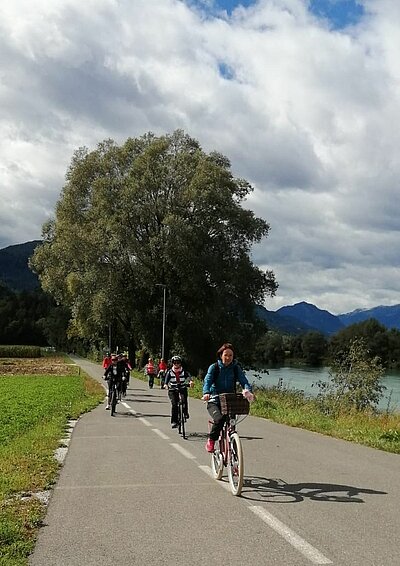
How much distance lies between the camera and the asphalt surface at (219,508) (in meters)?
4.98

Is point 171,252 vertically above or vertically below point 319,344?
above

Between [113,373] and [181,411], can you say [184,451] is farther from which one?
[113,373]

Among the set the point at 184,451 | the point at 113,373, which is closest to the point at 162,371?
the point at 113,373

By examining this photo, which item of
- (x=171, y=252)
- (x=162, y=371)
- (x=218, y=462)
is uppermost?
(x=171, y=252)

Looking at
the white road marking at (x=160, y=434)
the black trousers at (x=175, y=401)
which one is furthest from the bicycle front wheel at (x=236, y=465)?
the black trousers at (x=175, y=401)

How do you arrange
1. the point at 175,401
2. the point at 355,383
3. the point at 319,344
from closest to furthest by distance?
1. the point at 175,401
2. the point at 355,383
3. the point at 319,344

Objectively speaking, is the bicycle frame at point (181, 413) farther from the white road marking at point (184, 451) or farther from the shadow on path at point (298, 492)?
the shadow on path at point (298, 492)

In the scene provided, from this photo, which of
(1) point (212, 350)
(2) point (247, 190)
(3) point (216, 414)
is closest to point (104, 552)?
(3) point (216, 414)

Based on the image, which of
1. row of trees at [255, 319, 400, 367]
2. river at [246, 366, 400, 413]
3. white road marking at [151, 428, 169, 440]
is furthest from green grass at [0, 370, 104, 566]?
row of trees at [255, 319, 400, 367]

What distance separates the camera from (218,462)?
8.21 m

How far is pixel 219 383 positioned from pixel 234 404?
1.76 ft

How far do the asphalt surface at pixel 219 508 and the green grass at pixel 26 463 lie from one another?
0.18 m

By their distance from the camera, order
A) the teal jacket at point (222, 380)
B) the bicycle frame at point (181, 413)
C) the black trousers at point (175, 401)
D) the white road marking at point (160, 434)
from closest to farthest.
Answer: the teal jacket at point (222, 380), the white road marking at point (160, 434), the bicycle frame at point (181, 413), the black trousers at point (175, 401)

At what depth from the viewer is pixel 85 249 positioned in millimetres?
41281
